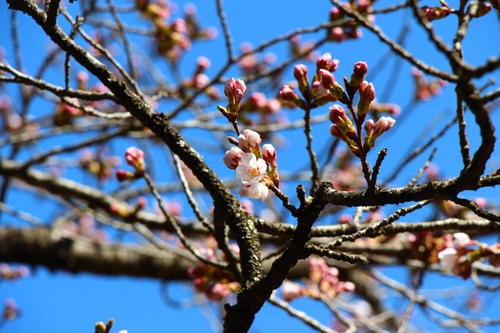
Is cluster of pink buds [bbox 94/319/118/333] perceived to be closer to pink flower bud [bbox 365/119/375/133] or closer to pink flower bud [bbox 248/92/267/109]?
pink flower bud [bbox 365/119/375/133]

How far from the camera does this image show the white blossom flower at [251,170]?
3.78 ft

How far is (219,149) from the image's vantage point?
3.48 meters

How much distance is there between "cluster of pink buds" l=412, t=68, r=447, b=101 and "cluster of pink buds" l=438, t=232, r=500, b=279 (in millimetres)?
2417

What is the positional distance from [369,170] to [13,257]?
2.83 m

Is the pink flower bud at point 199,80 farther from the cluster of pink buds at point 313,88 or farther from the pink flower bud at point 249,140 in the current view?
the pink flower bud at point 249,140

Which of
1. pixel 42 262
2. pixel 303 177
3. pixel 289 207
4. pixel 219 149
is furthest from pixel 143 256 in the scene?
pixel 289 207

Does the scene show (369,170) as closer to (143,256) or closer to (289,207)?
(289,207)

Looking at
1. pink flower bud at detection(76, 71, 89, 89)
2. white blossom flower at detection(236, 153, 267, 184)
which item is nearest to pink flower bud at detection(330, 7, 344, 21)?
white blossom flower at detection(236, 153, 267, 184)

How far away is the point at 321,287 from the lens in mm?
2195

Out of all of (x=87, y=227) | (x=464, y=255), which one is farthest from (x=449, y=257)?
(x=87, y=227)

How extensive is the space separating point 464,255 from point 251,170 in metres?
0.92

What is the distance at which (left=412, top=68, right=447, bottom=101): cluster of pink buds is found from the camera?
12.9 ft

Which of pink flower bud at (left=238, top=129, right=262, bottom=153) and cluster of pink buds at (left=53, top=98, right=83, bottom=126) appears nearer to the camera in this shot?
pink flower bud at (left=238, top=129, right=262, bottom=153)

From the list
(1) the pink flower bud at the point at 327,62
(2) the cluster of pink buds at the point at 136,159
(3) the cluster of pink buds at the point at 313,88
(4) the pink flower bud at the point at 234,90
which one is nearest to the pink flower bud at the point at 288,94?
(3) the cluster of pink buds at the point at 313,88
